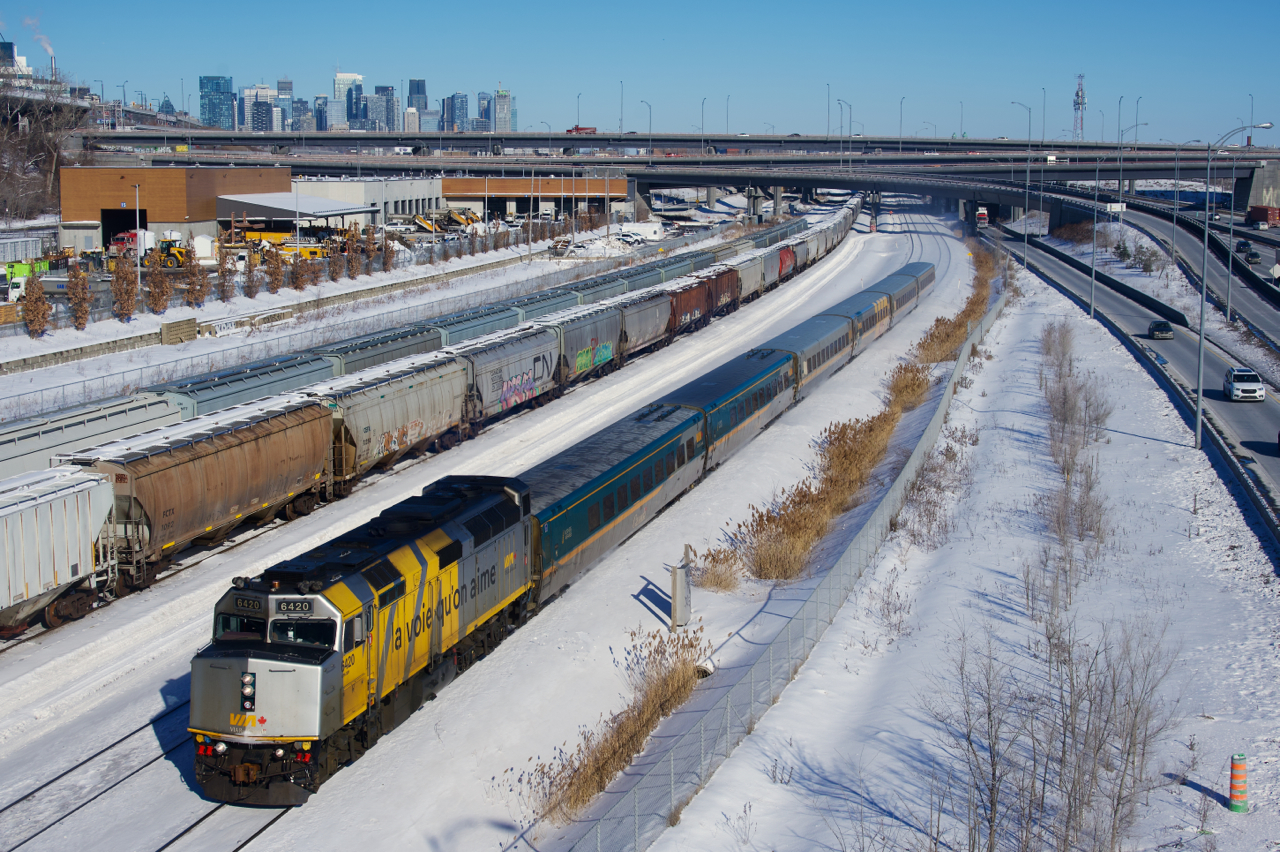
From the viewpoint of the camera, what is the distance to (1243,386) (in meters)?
45.0

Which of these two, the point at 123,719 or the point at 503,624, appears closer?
the point at 123,719

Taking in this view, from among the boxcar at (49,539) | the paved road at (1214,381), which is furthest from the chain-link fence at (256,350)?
the paved road at (1214,381)

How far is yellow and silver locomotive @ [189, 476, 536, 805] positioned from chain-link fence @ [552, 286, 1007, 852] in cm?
365

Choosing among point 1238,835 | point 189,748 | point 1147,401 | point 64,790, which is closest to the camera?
point 1238,835

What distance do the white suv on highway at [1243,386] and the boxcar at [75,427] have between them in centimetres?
4056

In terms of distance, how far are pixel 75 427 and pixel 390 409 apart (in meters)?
7.90

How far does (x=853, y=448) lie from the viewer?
35.7 meters

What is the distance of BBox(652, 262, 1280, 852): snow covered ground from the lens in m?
15.2

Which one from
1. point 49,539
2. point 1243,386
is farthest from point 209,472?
point 1243,386

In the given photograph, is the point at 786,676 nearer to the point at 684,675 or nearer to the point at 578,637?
the point at 684,675

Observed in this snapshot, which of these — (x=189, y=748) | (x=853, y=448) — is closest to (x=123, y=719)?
(x=189, y=748)

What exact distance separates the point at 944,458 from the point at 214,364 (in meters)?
30.4

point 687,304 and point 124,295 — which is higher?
point 124,295

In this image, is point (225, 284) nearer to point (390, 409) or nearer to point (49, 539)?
point (390, 409)
